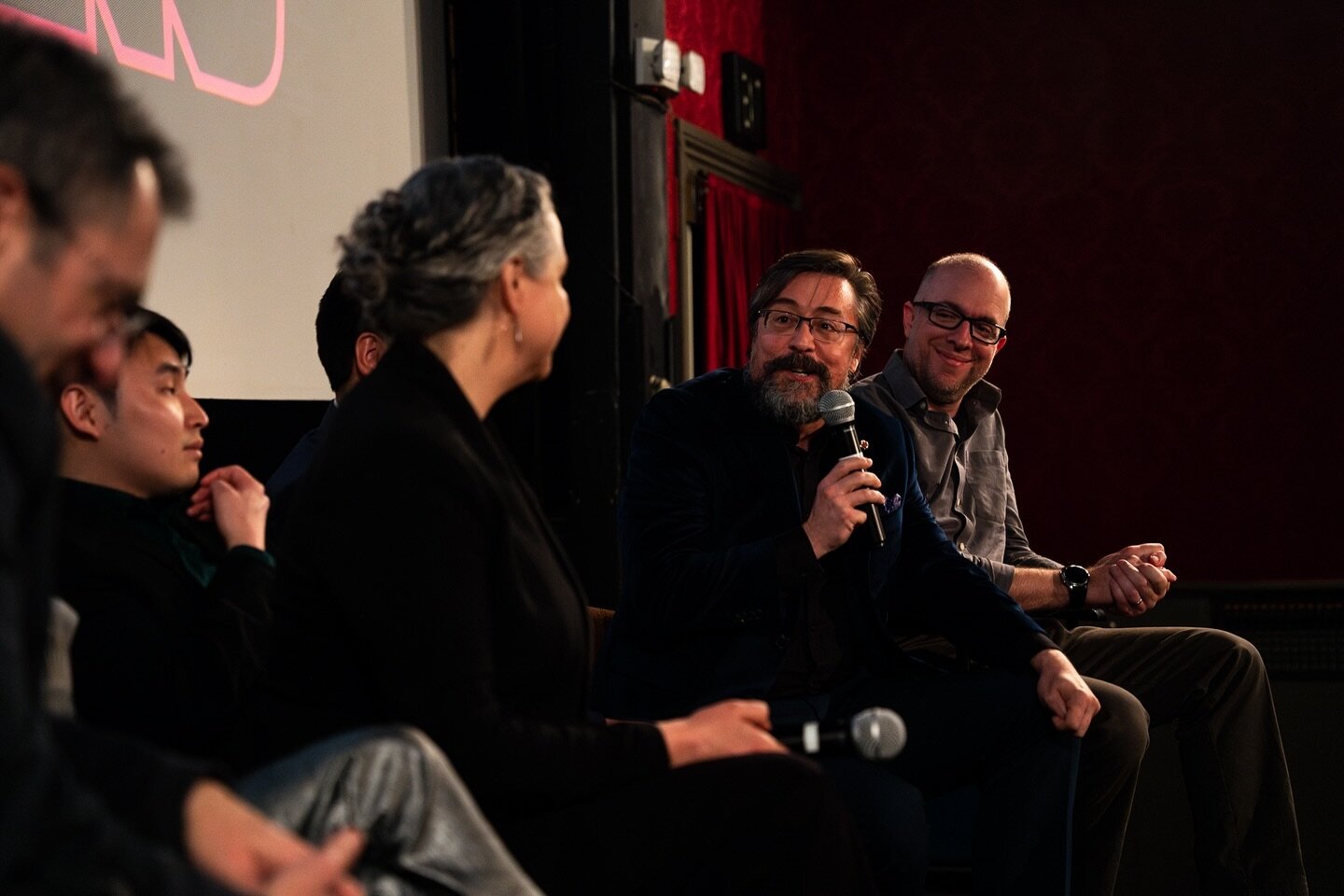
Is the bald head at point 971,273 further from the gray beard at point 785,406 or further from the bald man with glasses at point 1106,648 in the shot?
the gray beard at point 785,406

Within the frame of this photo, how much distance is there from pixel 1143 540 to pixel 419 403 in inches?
173

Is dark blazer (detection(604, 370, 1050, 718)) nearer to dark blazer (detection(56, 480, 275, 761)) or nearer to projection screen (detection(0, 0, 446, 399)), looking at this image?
dark blazer (detection(56, 480, 275, 761))

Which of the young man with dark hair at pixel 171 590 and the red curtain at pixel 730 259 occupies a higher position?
the red curtain at pixel 730 259

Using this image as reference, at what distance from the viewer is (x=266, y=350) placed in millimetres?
2732

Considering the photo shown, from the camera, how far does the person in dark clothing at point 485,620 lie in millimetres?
1342

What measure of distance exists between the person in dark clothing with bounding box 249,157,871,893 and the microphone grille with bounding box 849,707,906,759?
7cm

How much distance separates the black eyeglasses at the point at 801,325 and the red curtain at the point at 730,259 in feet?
8.16

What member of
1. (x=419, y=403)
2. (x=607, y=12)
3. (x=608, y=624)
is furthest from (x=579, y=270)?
(x=419, y=403)

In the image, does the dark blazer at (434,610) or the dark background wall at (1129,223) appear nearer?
the dark blazer at (434,610)

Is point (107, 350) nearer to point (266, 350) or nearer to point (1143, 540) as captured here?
point (266, 350)

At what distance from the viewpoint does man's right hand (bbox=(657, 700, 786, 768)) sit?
4.80ft

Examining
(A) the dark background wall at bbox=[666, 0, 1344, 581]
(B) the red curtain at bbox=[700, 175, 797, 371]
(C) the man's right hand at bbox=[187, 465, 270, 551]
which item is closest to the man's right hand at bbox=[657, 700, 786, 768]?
(C) the man's right hand at bbox=[187, 465, 270, 551]

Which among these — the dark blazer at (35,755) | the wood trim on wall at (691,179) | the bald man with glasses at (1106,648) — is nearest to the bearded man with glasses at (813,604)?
the bald man with glasses at (1106,648)

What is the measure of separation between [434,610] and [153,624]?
47cm
